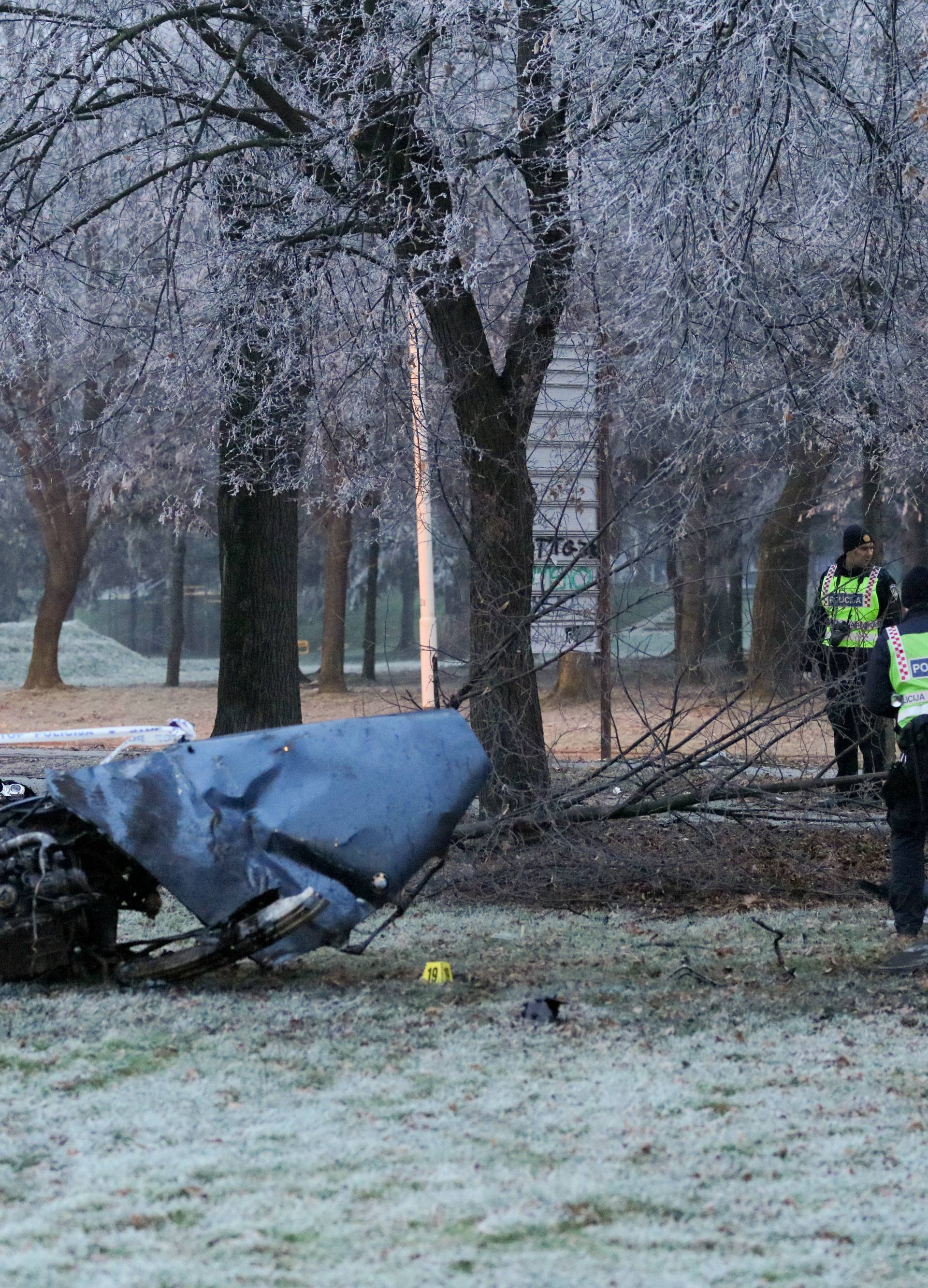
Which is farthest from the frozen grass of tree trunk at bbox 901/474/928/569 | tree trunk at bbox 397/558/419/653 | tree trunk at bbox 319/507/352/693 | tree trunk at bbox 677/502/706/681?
tree trunk at bbox 901/474/928/569

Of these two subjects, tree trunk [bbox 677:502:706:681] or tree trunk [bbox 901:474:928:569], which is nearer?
tree trunk [bbox 677:502:706:681]

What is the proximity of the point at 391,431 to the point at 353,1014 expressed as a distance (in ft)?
21.4

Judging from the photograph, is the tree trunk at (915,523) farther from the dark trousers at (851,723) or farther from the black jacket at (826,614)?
the dark trousers at (851,723)

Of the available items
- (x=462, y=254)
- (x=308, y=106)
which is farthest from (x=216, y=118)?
(x=462, y=254)

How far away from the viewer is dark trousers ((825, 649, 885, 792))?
27.3ft

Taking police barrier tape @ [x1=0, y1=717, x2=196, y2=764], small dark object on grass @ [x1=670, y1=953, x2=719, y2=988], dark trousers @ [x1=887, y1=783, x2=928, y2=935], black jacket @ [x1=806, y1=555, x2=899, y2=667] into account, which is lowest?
small dark object on grass @ [x1=670, y1=953, x2=719, y2=988]

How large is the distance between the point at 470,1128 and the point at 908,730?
10.6 ft

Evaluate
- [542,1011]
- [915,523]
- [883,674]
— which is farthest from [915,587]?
[915,523]

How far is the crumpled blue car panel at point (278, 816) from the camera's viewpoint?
5062 millimetres

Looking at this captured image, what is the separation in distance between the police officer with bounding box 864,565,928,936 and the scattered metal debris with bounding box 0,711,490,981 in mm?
2146

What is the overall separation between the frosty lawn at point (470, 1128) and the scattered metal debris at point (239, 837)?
0.30 meters

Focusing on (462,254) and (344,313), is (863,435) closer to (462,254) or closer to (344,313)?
(462,254)

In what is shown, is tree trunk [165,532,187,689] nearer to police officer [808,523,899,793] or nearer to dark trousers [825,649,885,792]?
police officer [808,523,899,793]

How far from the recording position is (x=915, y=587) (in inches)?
→ 257
